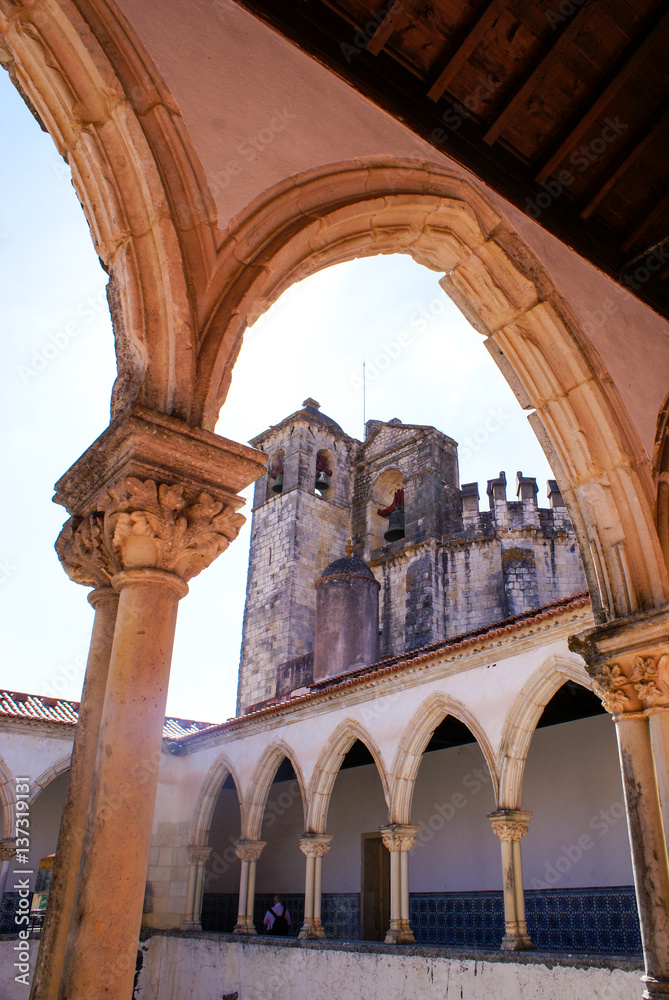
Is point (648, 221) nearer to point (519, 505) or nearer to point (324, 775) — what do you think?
point (324, 775)

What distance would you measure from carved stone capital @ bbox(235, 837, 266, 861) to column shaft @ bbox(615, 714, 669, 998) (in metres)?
8.98

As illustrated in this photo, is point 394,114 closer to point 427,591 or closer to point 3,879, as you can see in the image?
point 3,879

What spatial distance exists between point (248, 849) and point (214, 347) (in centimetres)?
1062

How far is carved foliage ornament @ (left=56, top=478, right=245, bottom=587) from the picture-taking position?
2.49m

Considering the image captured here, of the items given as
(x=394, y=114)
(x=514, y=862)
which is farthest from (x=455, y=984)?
(x=394, y=114)

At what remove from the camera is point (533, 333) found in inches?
162

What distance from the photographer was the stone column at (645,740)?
3.44m

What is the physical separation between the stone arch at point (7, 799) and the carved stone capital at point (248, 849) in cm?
383

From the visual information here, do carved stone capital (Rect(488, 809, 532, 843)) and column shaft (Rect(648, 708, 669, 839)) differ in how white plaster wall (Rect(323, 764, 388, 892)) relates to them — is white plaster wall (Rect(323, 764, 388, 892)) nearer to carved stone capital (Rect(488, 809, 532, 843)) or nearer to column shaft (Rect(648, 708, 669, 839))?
carved stone capital (Rect(488, 809, 532, 843))

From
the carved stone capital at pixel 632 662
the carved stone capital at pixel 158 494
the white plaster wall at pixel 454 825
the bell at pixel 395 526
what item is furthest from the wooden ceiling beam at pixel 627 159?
the bell at pixel 395 526

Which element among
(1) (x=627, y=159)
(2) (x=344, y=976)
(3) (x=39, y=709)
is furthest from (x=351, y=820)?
(1) (x=627, y=159)

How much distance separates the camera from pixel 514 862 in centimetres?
798

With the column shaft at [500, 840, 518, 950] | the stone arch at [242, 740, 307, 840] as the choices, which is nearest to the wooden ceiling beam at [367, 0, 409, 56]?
the column shaft at [500, 840, 518, 950]

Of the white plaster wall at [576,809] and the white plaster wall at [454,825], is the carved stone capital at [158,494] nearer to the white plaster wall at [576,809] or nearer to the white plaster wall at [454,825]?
the white plaster wall at [576,809]
